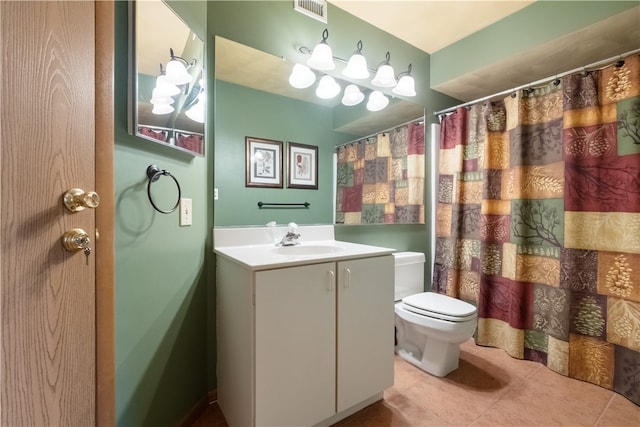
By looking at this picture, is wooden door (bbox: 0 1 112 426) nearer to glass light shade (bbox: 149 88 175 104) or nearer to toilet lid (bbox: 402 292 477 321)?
glass light shade (bbox: 149 88 175 104)

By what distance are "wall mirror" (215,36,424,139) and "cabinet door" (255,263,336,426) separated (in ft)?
3.74

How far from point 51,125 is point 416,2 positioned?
2.05 meters

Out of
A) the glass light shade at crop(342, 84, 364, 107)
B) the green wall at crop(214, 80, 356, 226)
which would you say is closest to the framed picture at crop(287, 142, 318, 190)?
the green wall at crop(214, 80, 356, 226)

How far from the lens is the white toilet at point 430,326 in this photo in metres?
1.58

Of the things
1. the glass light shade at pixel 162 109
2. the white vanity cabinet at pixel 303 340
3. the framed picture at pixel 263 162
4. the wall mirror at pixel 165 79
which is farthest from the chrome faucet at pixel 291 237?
the glass light shade at pixel 162 109

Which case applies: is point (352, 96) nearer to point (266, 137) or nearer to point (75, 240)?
point (266, 137)

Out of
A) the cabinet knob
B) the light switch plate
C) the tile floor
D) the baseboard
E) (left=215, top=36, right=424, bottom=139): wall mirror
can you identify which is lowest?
the tile floor

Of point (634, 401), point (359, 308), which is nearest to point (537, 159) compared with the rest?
point (634, 401)

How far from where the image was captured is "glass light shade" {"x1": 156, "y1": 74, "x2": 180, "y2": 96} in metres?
1.11

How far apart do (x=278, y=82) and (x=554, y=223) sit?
1984 millimetres

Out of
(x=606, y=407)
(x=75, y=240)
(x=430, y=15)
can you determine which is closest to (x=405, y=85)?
(x=430, y=15)

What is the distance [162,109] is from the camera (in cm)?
111

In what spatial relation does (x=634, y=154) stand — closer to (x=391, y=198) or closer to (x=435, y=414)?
(x=391, y=198)

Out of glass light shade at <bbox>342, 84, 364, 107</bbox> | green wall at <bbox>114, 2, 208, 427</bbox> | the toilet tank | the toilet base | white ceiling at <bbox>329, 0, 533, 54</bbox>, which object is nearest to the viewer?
green wall at <bbox>114, 2, 208, 427</bbox>
